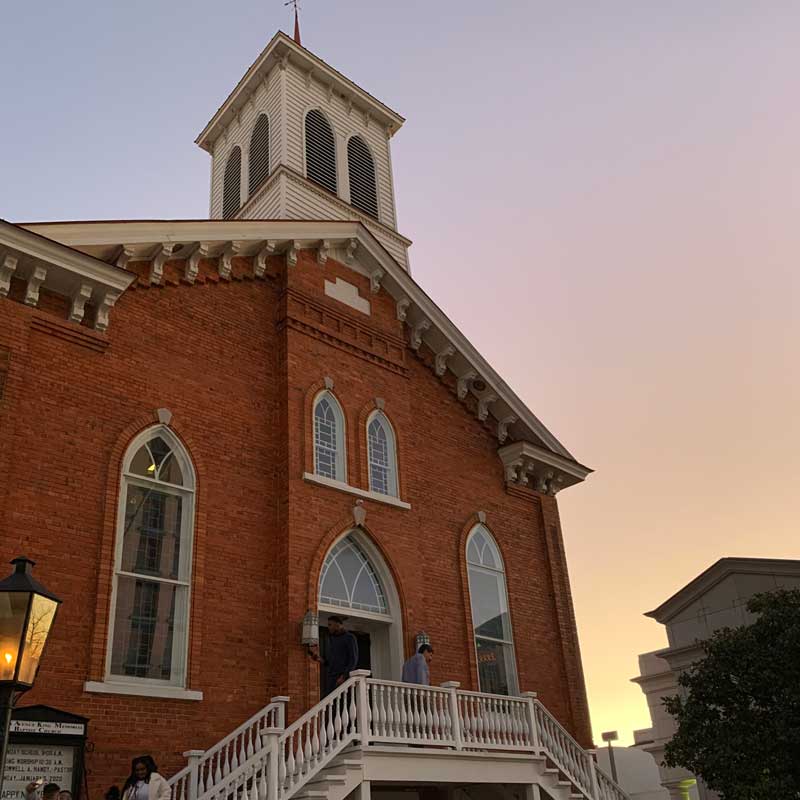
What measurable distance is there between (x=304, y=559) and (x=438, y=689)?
2843 millimetres

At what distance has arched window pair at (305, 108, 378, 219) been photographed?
2177 cm

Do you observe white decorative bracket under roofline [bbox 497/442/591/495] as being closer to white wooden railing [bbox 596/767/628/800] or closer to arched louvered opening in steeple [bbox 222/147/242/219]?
white wooden railing [bbox 596/767/628/800]

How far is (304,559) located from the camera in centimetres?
1363

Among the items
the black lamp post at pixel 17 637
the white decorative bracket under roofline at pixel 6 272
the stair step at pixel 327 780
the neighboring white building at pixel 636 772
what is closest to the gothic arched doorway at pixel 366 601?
the stair step at pixel 327 780

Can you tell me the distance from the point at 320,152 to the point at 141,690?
14777 millimetres

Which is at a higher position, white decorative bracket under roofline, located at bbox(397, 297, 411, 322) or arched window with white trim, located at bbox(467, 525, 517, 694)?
white decorative bracket under roofline, located at bbox(397, 297, 411, 322)

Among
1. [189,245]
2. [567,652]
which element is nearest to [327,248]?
[189,245]

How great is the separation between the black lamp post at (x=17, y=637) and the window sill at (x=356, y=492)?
27.5 ft

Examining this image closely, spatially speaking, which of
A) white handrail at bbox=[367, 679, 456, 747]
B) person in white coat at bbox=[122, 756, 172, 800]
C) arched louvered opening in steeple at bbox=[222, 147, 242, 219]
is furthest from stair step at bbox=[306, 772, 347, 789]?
arched louvered opening in steeple at bbox=[222, 147, 242, 219]

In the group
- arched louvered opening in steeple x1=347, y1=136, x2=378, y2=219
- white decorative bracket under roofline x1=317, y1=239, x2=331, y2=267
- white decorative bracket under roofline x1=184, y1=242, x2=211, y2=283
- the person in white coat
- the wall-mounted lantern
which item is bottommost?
the person in white coat

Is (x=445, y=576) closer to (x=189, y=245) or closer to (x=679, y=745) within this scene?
(x=679, y=745)

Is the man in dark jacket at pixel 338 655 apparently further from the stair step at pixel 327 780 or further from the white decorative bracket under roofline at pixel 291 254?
the white decorative bracket under roofline at pixel 291 254

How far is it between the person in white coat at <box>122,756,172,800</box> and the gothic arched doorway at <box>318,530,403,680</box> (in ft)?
14.7

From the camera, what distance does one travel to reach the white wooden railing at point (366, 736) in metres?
10.2
